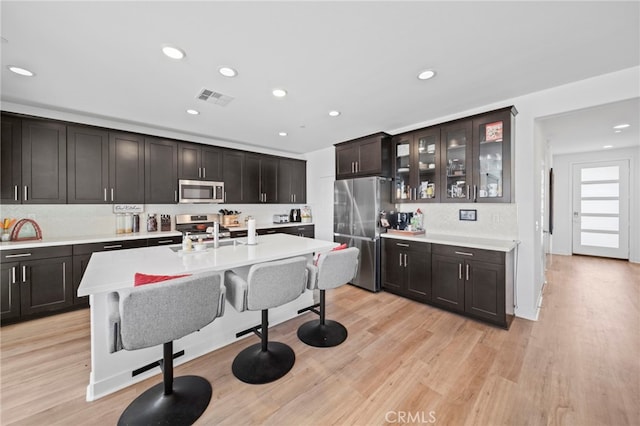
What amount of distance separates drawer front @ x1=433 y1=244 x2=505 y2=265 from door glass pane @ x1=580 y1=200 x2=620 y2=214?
5.71 metres

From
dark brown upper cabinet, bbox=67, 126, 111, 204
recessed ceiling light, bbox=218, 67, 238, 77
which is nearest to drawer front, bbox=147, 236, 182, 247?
dark brown upper cabinet, bbox=67, 126, 111, 204

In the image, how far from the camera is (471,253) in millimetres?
2789

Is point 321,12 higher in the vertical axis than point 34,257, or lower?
higher

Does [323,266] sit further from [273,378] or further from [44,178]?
[44,178]

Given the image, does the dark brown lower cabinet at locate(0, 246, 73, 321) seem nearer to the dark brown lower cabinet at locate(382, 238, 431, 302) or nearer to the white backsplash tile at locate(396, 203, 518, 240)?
the dark brown lower cabinet at locate(382, 238, 431, 302)

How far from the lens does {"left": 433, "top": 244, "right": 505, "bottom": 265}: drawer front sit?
102 inches

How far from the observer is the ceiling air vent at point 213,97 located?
265 centimetres

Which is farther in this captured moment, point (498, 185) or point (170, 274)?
point (498, 185)

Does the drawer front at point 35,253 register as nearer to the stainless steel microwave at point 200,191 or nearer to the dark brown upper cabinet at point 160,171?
the dark brown upper cabinet at point 160,171

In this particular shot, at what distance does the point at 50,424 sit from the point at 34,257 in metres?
2.22

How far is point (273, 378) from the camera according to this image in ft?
6.15

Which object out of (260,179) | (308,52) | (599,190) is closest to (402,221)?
(308,52)

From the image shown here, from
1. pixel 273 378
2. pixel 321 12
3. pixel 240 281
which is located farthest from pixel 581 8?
pixel 273 378

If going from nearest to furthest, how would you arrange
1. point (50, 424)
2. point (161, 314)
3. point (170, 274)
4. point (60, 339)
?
point (161, 314) < point (50, 424) < point (170, 274) < point (60, 339)
